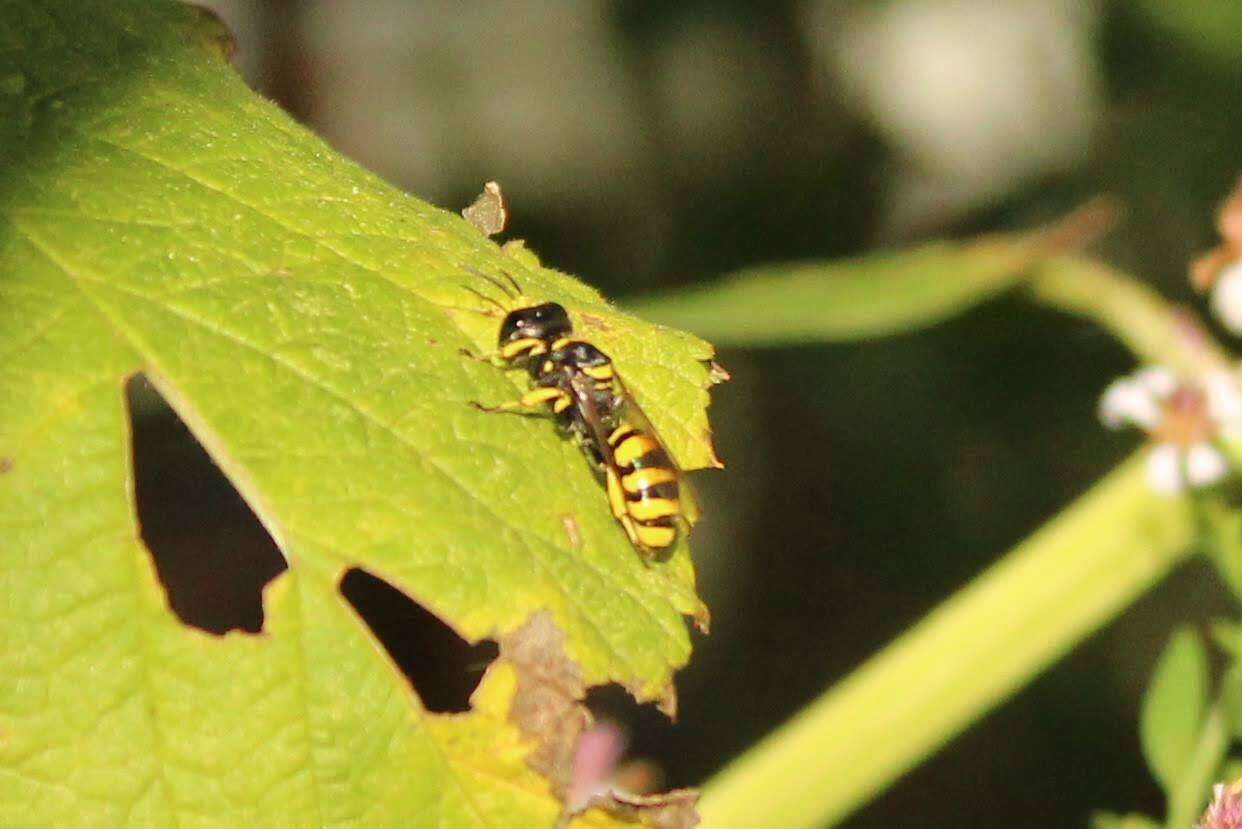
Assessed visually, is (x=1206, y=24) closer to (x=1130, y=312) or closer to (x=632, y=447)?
(x=1130, y=312)

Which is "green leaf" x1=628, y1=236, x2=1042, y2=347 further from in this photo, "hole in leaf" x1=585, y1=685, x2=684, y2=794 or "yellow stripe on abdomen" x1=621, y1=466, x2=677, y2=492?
"hole in leaf" x1=585, y1=685, x2=684, y2=794

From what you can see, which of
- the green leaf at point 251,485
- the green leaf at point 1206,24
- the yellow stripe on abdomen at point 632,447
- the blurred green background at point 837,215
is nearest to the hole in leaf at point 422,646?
the green leaf at point 251,485

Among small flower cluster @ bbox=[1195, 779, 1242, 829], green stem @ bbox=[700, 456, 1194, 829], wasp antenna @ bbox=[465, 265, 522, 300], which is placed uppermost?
small flower cluster @ bbox=[1195, 779, 1242, 829]

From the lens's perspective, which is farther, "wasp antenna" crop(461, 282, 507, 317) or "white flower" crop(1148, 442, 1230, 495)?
"white flower" crop(1148, 442, 1230, 495)

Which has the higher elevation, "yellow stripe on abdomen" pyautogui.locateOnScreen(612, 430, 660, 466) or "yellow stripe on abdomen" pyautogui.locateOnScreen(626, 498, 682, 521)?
"yellow stripe on abdomen" pyautogui.locateOnScreen(626, 498, 682, 521)

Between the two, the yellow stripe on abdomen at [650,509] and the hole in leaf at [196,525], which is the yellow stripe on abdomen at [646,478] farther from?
the hole in leaf at [196,525]

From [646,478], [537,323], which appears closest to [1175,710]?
[646,478]

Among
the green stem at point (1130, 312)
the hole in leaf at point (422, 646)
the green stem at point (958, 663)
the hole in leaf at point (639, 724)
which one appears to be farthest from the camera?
the hole in leaf at point (639, 724)

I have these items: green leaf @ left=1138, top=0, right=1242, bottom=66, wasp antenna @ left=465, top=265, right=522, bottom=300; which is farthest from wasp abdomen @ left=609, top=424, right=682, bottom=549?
green leaf @ left=1138, top=0, right=1242, bottom=66
